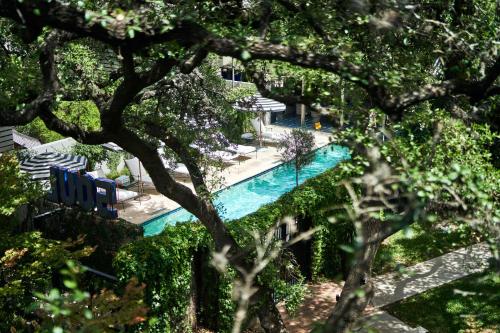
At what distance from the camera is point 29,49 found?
11.4 m

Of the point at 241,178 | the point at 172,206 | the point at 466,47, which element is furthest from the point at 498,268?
the point at 241,178

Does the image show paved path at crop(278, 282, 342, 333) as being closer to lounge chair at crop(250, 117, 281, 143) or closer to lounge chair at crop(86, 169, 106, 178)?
lounge chair at crop(86, 169, 106, 178)

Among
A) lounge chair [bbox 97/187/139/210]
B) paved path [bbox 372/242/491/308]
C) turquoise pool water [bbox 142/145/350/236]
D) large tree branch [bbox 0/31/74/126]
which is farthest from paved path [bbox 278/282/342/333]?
lounge chair [bbox 97/187/139/210]

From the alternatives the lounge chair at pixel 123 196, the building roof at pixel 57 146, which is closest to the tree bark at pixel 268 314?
the lounge chair at pixel 123 196

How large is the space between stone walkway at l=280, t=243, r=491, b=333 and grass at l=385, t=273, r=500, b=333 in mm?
208

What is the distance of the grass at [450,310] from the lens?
10820mm

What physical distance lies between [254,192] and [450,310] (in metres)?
10.7

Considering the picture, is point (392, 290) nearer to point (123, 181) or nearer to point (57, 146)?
point (123, 181)

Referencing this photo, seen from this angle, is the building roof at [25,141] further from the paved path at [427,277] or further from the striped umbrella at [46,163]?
the paved path at [427,277]

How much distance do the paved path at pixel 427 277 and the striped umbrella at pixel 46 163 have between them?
9.45 meters

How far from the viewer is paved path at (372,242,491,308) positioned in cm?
1225

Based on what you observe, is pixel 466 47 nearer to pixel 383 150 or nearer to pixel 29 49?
pixel 383 150

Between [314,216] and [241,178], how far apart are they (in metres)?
8.85

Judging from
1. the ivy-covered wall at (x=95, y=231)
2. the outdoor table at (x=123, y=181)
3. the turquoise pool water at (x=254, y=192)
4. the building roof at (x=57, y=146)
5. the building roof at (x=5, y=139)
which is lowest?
the turquoise pool water at (x=254, y=192)
